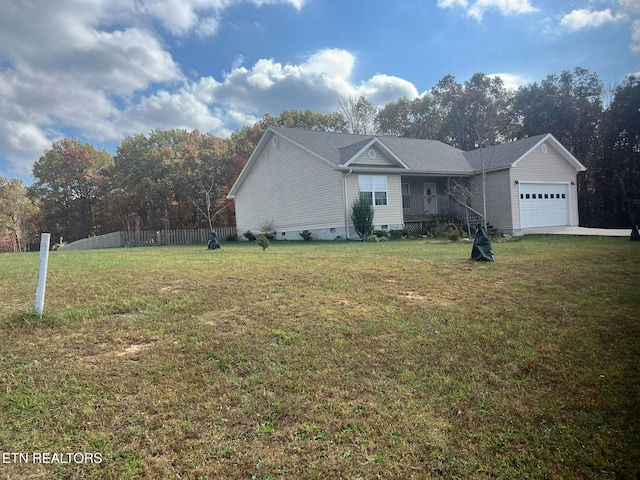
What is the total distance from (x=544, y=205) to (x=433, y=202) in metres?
6.16

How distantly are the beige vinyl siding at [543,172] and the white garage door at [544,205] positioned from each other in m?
0.30

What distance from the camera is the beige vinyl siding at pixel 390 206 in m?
18.3

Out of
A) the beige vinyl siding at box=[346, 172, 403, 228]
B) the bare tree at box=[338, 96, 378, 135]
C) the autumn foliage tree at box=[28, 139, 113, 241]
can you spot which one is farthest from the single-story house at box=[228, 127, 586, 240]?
the autumn foliage tree at box=[28, 139, 113, 241]

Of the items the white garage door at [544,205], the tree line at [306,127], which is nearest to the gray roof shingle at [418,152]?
the white garage door at [544,205]

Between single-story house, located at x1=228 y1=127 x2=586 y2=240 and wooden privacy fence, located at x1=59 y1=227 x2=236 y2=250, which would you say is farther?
wooden privacy fence, located at x1=59 y1=227 x2=236 y2=250

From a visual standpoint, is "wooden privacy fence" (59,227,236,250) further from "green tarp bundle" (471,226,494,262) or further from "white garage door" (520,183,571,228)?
"green tarp bundle" (471,226,494,262)

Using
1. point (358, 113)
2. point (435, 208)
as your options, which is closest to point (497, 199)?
→ point (435, 208)

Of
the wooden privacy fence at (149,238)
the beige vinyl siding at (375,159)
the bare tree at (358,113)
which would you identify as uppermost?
the bare tree at (358,113)

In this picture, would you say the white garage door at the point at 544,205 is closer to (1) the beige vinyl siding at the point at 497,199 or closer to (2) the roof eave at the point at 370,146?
(1) the beige vinyl siding at the point at 497,199

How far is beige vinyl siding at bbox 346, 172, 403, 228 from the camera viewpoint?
1834 centimetres

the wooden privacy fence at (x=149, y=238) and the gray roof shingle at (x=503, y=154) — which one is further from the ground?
the gray roof shingle at (x=503, y=154)

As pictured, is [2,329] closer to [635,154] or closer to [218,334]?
[218,334]

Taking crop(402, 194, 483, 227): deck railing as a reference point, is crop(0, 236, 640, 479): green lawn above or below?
below

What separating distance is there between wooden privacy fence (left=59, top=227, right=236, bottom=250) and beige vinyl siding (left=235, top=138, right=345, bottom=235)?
127 inches
